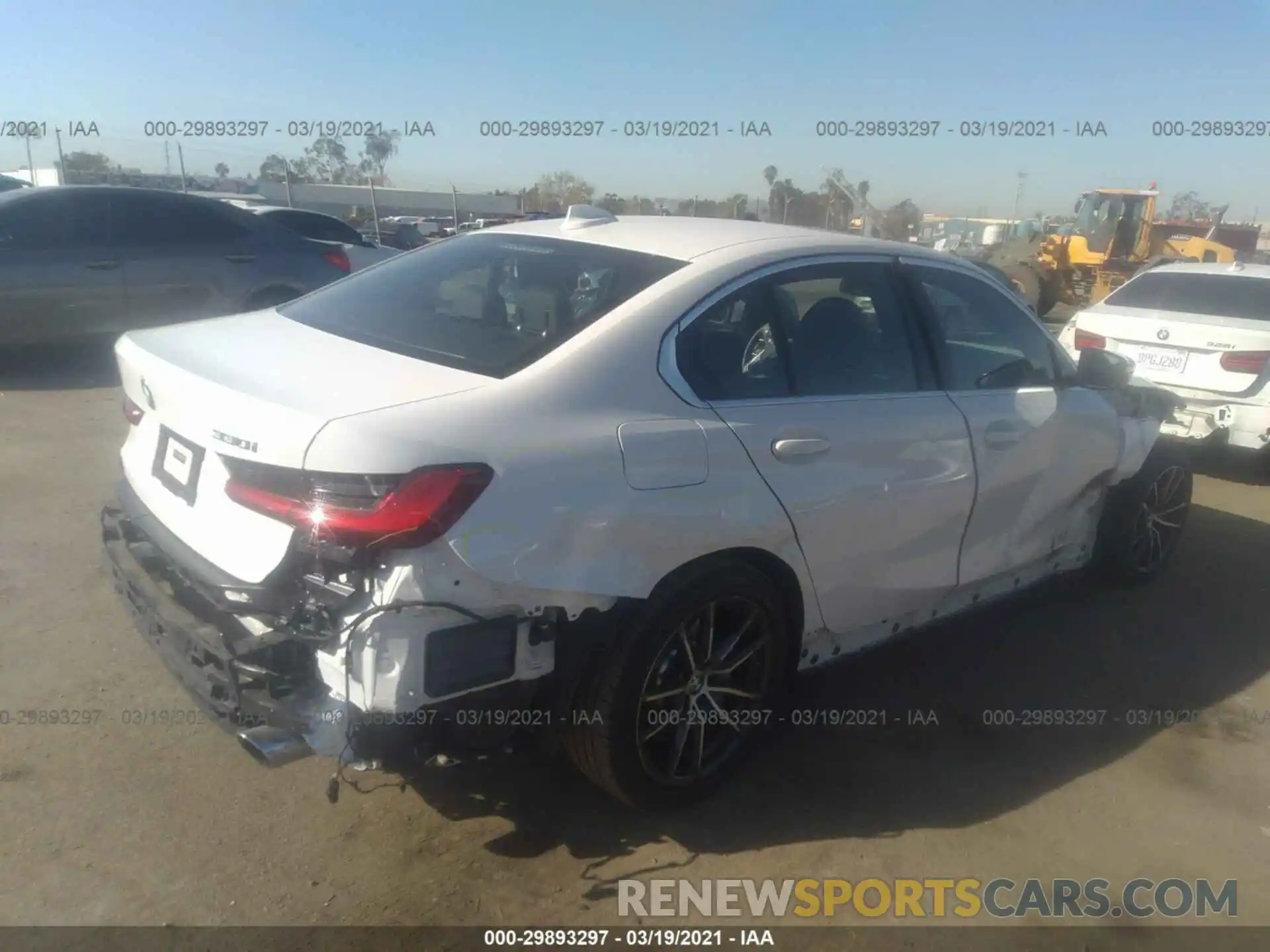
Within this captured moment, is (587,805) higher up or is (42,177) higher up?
(42,177)

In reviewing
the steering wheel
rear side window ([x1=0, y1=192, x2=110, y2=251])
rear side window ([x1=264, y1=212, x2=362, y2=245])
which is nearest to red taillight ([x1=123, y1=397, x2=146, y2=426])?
the steering wheel

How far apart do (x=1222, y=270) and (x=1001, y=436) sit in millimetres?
5415

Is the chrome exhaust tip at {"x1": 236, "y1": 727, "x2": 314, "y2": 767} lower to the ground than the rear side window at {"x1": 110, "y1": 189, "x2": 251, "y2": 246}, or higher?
lower

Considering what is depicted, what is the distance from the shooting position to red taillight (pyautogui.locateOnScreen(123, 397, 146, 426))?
3066mm

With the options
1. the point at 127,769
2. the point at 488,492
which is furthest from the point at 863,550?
the point at 127,769

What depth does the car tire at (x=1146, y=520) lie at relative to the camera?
4590 mm

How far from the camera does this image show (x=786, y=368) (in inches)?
120

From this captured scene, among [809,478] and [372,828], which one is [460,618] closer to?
[372,828]

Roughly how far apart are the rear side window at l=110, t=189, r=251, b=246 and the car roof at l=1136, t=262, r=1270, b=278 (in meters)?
7.86

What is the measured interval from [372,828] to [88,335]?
6.69m

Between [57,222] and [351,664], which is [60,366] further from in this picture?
[351,664]

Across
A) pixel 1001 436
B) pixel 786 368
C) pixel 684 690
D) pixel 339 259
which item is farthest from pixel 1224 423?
pixel 339 259

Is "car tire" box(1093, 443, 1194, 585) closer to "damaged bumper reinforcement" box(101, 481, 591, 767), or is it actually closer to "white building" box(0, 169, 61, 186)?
"damaged bumper reinforcement" box(101, 481, 591, 767)

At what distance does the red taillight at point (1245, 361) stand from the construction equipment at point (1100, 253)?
11892 mm
